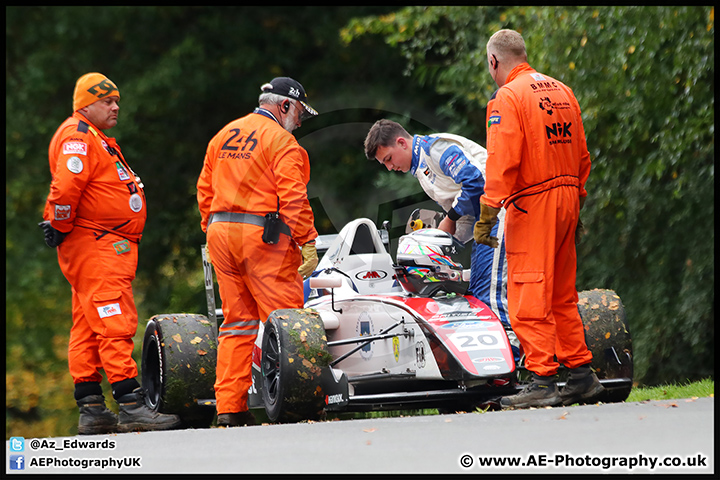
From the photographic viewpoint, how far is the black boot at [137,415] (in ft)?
23.2

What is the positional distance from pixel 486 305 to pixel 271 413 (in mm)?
1657

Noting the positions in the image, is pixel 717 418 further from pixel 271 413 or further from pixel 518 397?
pixel 271 413

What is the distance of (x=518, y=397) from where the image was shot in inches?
245

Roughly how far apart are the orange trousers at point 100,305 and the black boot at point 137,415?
16cm

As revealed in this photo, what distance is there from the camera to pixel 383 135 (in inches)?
294

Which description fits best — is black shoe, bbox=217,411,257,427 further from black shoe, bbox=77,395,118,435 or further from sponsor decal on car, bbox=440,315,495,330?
sponsor decal on car, bbox=440,315,495,330

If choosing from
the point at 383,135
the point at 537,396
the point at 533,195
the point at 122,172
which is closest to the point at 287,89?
the point at 383,135

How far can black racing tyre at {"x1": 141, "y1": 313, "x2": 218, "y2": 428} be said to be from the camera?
745 cm

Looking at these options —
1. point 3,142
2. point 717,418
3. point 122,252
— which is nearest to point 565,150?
point 717,418

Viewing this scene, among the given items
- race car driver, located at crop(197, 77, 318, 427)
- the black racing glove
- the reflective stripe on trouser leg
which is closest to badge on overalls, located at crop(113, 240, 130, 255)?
the black racing glove

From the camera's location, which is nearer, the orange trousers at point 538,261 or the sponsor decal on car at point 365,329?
the orange trousers at point 538,261

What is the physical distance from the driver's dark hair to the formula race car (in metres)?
0.61

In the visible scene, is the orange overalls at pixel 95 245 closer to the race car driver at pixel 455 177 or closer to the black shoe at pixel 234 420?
the black shoe at pixel 234 420

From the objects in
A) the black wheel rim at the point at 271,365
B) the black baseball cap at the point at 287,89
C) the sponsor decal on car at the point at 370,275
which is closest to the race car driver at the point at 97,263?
the black wheel rim at the point at 271,365
